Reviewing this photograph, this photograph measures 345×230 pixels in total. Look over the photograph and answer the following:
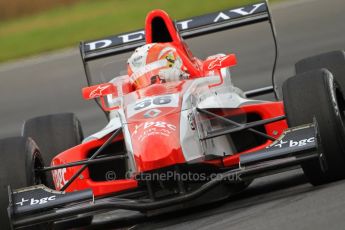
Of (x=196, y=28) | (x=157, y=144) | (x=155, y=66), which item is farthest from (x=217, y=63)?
(x=196, y=28)

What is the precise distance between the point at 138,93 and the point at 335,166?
1792 mm

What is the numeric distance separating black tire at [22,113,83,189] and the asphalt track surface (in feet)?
2.79

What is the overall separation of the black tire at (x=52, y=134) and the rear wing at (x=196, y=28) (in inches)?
27.8

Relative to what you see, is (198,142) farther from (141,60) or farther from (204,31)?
(204,31)

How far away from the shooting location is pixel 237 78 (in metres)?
15.8

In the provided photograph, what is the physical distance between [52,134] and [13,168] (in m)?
1.70

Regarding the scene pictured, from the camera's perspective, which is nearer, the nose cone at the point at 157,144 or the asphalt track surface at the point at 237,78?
the nose cone at the point at 157,144

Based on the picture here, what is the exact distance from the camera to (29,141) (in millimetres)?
8938

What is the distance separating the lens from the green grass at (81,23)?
21.0m

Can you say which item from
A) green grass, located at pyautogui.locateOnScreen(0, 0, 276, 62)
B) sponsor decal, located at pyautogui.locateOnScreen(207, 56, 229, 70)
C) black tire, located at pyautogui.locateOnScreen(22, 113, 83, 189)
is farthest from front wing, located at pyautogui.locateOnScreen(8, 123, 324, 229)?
green grass, located at pyautogui.locateOnScreen(0, 0, 276, 62)

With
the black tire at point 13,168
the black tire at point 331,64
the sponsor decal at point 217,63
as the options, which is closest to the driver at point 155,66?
the sponsor decal at point 217,63

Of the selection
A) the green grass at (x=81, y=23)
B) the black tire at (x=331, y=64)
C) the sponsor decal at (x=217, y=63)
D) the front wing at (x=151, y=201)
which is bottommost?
the front wing at (x=151, y=201)

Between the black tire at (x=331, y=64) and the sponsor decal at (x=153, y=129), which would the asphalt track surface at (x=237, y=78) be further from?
the black tire at (x=331, y=64)

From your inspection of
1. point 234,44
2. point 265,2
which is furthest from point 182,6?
point 265,2
